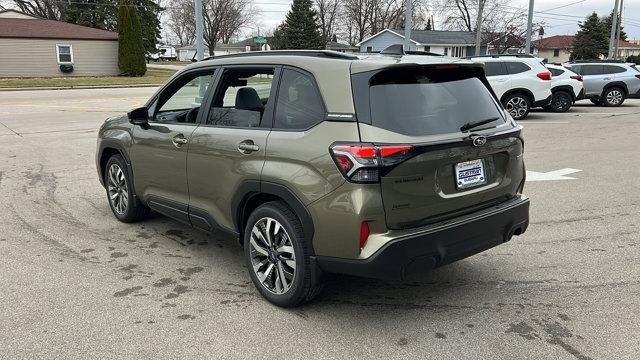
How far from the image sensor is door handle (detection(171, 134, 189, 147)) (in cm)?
448

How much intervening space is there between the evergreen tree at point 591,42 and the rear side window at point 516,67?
5793 cm

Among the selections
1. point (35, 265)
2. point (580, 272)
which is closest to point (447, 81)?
point (580, 272)

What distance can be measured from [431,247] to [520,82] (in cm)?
1342

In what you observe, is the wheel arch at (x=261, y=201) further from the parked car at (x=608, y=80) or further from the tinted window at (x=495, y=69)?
the parked car at (x=608, y=80)

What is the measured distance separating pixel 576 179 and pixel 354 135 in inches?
229

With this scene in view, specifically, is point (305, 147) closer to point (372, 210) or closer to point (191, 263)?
point (372, 210)

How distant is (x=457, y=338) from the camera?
11.2 feet

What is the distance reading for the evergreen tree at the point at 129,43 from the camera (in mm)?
36625

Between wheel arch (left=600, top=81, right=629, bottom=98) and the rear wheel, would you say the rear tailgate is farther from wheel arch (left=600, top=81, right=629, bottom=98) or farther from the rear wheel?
the rear wheel

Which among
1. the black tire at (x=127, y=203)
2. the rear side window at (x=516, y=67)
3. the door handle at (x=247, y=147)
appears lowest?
the black tire at (x=127, y=203)

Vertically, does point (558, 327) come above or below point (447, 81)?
below

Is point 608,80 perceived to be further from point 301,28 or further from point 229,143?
point 301,28

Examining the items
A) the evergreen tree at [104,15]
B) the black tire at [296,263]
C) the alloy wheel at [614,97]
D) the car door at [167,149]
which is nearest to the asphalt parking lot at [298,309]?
the black tire at [296,263]

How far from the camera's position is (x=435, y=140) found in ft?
11.0
